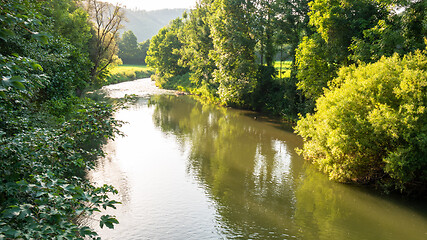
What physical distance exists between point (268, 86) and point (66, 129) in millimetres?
29725

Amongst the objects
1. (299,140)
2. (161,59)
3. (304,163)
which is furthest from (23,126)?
(161,59)

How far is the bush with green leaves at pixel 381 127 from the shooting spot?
42.4 ft

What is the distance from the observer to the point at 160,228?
1131 cm

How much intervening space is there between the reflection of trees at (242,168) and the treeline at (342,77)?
2.49m

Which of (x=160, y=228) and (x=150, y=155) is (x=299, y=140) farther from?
(x=160, y=228)

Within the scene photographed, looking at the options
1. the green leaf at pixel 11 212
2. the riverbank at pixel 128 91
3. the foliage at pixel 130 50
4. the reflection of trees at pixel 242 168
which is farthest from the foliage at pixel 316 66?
the foliage at pixel 130 50

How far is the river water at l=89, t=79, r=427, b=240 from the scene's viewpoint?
11.5 metres

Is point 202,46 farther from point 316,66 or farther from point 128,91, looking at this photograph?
point 316,66

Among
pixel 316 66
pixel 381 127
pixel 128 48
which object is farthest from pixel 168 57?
pixel 381 127

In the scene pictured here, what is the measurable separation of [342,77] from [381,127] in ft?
18.9

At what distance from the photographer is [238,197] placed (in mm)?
14102

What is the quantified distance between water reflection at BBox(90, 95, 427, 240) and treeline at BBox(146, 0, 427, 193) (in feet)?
5.54

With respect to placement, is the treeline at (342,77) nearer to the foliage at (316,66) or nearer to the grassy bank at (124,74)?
the foliage at (316,66)

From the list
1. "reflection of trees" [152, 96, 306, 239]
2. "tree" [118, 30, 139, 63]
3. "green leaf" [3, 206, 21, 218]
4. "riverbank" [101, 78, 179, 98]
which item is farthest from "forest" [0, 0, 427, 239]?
"tree" [118, 30, 139, 63]
